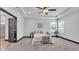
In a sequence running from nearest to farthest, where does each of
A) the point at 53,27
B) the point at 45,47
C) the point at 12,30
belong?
1. the point at 45,47
2. the point at 12,30
3. the point at 53,27

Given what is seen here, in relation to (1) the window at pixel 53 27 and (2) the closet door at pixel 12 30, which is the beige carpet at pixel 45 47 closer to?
(2) the closet door at pixel 12 30

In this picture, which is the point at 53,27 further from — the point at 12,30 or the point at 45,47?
the point at 45,47

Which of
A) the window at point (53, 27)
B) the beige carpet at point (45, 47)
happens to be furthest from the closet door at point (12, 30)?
the window at point (53, 27)

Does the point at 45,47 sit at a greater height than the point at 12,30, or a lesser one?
lesser

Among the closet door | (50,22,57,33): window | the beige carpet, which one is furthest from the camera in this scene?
(50,22,57,33): window

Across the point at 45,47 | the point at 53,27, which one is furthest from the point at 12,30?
the point at 53,27

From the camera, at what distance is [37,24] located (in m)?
13.2

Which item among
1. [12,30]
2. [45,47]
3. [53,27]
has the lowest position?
[45,47]

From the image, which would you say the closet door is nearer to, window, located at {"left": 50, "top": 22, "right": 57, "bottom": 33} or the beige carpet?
the beige carpet

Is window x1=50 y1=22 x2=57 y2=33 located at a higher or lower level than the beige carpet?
higher

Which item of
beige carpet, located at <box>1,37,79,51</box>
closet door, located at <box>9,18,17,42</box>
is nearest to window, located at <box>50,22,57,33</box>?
closet door, located at <box>9,18,17,42</box>
